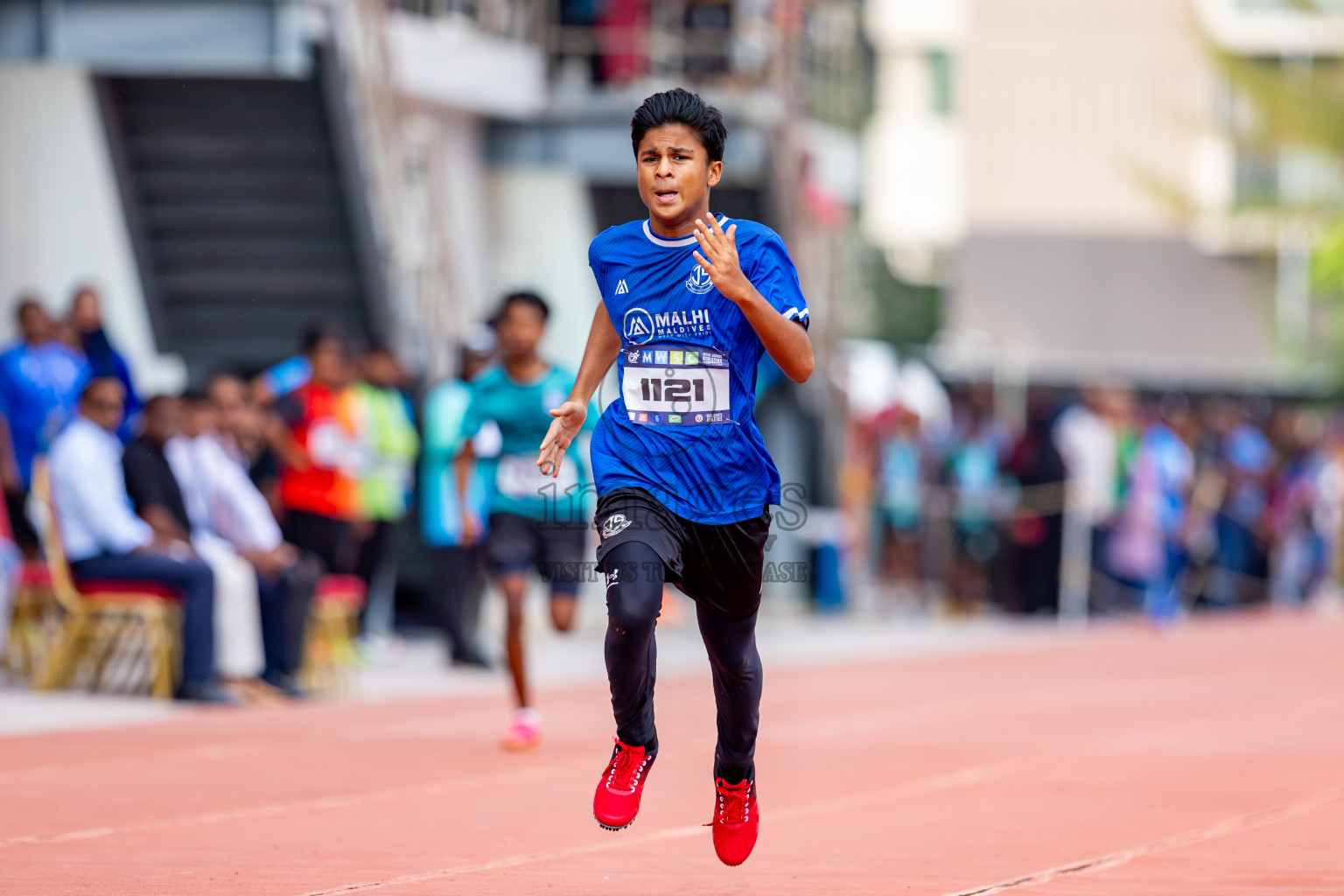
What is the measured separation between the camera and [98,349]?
46.2ft

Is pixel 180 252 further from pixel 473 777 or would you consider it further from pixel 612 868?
pixel 612 868

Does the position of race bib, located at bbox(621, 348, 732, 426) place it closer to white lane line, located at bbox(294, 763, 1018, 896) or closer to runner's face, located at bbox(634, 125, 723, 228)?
runner's face, located at bbox(634, 125, 723, 228)

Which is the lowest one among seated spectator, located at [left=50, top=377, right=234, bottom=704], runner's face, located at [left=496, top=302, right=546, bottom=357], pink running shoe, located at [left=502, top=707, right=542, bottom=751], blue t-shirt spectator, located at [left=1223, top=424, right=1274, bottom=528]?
blue t-shirt spectator, located at [left=1223, top=424, right=1274, bottom=528]

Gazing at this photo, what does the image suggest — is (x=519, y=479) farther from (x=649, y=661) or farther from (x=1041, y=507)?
(x=1041, y=507)

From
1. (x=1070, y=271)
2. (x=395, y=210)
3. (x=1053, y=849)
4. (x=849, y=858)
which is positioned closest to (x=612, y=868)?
(x=849, y=858)

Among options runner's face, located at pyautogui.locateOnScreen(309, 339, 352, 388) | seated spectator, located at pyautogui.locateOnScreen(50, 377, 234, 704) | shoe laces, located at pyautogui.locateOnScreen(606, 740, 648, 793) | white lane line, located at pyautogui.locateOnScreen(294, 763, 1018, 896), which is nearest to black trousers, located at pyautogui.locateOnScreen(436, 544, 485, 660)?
runner's face, located at pyautogui.locateOnScreen(309, 339, 352, 388)

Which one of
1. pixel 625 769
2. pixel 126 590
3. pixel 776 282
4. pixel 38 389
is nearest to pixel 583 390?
pixel 776 282

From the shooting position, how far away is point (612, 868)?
6812 millimetres

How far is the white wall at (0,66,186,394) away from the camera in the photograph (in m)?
17.5

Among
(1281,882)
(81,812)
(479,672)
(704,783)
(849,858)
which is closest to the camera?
(1281,882)

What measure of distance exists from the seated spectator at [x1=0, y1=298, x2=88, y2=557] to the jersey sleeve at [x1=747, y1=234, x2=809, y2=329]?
815 centimetres

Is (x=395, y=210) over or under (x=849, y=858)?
over

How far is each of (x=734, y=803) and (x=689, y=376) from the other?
117 centimetres

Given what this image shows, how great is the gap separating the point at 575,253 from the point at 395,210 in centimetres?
613
